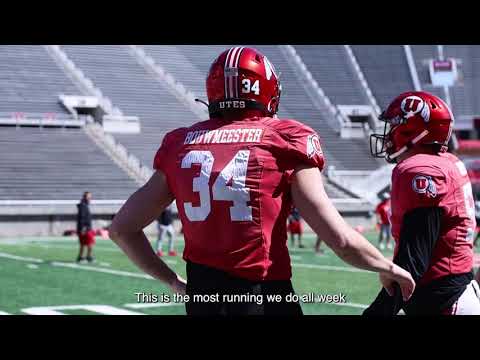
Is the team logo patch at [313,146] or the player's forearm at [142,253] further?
the player's forearm at [142,253]

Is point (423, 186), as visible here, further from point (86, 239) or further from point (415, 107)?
point (86, 239)

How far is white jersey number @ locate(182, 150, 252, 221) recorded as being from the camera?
97.7 inches

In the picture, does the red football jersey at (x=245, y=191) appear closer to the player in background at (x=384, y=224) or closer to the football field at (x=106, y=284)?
the football field at (x=106, y=284)

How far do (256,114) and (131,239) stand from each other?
58 cm

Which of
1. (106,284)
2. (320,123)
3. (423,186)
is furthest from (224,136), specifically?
(320,123)

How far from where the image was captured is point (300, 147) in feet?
8.07

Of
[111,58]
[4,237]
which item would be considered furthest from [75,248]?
[111,58]

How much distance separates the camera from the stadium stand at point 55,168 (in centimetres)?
2159

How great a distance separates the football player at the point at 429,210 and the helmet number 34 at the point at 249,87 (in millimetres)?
729

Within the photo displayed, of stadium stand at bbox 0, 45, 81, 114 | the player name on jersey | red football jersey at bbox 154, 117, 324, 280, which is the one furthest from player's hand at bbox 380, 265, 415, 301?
stadium stand at bbox 0, 45, 81, 114

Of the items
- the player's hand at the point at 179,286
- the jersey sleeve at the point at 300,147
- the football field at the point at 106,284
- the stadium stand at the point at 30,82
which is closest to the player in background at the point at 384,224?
the football field at the point at 106,284

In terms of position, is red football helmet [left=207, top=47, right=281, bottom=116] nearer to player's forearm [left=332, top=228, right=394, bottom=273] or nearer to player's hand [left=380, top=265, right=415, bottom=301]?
player's forearm [left=332, top=228, right=394, bottom=273]

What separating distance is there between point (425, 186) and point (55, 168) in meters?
20.6

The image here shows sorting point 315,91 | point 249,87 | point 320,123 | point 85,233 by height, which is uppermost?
point 315,91
